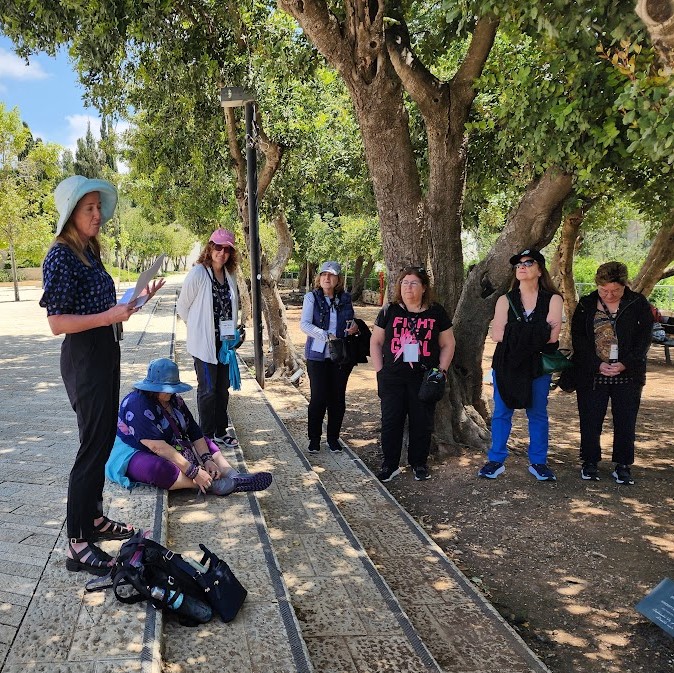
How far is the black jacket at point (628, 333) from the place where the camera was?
17.1ft

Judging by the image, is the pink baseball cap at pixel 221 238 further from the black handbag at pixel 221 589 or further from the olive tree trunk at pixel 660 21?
the olive tree trunk at pixel 660 21

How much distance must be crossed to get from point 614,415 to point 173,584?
416cm

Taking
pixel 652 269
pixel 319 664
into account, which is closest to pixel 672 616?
pixel 319 664

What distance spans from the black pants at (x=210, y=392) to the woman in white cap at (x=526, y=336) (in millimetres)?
2304

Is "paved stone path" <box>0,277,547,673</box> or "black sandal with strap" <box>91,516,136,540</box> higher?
"black sandal with strap" <box>91,516,136,540</box>

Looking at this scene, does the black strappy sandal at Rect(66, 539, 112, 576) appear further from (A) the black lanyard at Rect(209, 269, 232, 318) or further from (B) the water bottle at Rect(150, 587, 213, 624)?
(A) the black lanyard at Rect(209, 269, 232, 318)

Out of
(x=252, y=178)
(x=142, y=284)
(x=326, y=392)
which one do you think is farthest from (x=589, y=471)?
(x=252, y=178)

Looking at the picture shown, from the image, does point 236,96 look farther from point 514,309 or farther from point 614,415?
point 614,415

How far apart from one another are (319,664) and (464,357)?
13.8ft

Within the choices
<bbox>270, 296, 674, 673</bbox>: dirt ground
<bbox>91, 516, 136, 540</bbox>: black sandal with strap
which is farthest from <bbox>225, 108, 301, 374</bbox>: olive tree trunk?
<bbox>91, 516, 136, 540</bbox>: black sandal with strap

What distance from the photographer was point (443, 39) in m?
7.04

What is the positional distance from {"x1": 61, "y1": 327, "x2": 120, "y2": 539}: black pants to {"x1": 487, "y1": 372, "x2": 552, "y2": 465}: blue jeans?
3.49 meters

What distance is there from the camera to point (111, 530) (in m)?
3.31

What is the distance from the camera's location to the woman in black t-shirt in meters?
5.32
